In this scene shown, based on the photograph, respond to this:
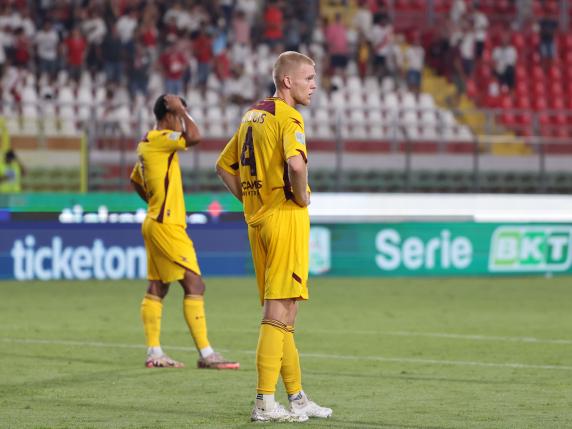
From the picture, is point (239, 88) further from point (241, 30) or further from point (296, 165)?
point (296, 165)

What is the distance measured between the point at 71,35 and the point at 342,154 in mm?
6265

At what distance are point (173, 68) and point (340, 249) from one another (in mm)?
7174

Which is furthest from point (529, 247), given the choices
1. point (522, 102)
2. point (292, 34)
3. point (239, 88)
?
point (522, 102)

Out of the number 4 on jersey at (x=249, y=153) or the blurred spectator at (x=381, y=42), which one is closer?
the number 4 on jersey at (x=249, y=153)

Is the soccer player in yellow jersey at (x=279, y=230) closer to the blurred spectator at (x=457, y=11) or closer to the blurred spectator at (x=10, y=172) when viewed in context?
the blurred spectator at (x=10, y=172)

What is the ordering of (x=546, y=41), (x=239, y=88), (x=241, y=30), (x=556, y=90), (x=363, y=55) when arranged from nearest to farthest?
(x=239, y=88), (x=241, y=30), (x=363, y=55), (x=556, y=90), (x=546, y=41)

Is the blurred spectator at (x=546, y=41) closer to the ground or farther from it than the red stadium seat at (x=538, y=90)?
farther from it

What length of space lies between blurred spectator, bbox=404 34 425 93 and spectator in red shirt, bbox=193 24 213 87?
191 inches

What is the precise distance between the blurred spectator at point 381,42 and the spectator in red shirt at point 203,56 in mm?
4116

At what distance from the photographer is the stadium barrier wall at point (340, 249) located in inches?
731

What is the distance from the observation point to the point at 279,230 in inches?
282

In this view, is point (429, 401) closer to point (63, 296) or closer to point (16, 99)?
point (63, 296)

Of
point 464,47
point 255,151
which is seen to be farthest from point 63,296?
point 464,47

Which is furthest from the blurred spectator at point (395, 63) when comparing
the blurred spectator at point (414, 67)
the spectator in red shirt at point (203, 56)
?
the spectator in red shirt at point (203, 56)
